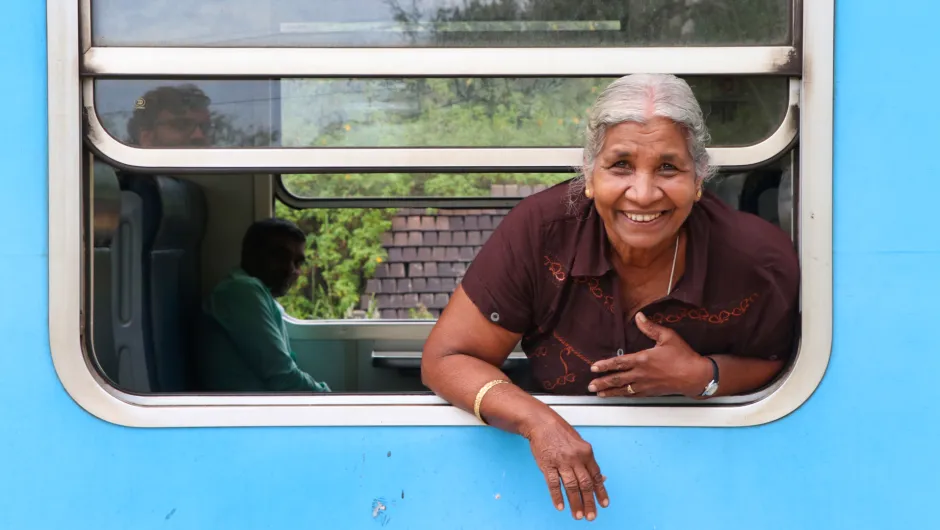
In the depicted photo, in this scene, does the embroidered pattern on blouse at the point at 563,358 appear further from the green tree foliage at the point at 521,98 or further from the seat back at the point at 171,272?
the seat back at the point at 171,272

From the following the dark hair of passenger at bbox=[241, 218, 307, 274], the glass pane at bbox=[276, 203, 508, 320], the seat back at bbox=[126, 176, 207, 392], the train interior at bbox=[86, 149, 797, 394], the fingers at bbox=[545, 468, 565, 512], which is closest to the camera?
the fingers at bbox=[545, 468, 565, 512]

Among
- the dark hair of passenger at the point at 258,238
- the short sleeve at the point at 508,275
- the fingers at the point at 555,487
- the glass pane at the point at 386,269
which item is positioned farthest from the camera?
the glass pane at the point at 386,269

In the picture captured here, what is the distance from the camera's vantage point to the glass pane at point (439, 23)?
172 centimetres

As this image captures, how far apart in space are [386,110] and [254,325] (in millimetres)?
1682

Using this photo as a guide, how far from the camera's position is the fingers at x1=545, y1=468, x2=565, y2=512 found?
165 cm

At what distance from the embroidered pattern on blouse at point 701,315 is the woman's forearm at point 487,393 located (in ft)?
1.02

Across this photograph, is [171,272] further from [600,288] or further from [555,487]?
[555,487]

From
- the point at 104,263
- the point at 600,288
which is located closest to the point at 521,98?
the point at 600,288

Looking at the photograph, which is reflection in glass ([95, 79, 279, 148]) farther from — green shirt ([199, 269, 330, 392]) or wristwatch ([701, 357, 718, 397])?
green shirt ([199, 269, 330, 392])

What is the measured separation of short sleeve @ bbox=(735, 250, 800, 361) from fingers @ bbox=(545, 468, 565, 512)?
482 mm

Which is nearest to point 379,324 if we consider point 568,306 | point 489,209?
point 489,209

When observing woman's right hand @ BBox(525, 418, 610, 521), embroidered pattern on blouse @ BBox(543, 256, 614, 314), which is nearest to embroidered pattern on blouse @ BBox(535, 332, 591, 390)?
embroidered pattern on blouse @ BBox(543, 256, 614, 314)

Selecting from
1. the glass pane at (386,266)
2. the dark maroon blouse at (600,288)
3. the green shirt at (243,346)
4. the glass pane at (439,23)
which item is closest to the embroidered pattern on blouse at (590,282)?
the dark maroon blouse at (600,288)

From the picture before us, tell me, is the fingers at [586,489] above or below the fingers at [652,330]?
below
